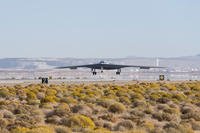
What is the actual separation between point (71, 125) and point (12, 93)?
23.2 metres

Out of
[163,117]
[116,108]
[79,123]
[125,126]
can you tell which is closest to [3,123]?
[79,123]

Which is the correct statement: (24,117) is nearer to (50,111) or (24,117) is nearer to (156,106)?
(50,111)

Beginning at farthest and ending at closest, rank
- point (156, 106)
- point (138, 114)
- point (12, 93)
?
point (12, 93) < point (156, 106) < point (138, 114)

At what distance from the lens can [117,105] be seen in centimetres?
3250

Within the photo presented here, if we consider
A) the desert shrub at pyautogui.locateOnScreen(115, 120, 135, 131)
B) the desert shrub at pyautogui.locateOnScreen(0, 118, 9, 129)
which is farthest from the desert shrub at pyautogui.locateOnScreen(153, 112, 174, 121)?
the desert shrub at pyautogui.locateOnScreen(0, 118, 9, 129)

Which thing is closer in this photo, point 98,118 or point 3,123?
point 3,123

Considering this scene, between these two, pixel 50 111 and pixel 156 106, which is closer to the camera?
pixel 50 111

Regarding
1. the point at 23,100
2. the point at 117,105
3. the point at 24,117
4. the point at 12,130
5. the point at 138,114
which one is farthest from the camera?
the point at 23,100

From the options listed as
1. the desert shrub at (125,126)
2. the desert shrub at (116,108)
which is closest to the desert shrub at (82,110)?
the desert shrub at (116,108)

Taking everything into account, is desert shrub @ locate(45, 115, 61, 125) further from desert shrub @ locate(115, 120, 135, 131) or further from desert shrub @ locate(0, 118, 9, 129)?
desert shrub @ locate(115, 120, 135, 131)

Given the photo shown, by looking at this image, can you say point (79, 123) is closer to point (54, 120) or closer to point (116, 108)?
point (54, 120)

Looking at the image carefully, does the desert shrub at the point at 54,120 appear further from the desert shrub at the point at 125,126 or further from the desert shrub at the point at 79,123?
the desert shrub at the point at 125,126

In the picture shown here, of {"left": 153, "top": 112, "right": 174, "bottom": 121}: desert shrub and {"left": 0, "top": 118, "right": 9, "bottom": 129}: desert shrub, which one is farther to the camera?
{"left": 153, "top": 112, "right": 174, "bottom": 121}: desert shrub

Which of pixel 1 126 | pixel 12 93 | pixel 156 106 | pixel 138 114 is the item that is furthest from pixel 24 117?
pixel 12 93
